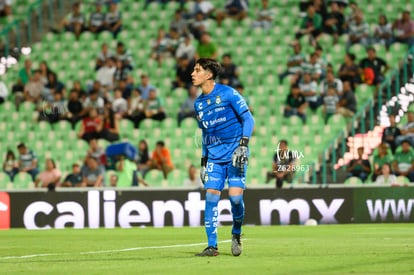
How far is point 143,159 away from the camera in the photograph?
24047 millimetres

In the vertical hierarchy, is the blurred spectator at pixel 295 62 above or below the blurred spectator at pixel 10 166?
above

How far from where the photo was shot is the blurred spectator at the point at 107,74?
27312mm

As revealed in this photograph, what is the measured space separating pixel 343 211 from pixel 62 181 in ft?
21.9

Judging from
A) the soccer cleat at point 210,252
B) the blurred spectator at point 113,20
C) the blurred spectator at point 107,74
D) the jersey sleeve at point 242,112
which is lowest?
the soccer cleat at point 210,252

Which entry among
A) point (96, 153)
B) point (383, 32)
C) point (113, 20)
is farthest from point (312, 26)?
point (96, 153)

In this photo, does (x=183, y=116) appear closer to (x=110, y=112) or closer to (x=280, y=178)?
(x=110, y=112)

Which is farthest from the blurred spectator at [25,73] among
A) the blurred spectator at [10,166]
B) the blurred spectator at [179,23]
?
the blurred spectator at [179,23]

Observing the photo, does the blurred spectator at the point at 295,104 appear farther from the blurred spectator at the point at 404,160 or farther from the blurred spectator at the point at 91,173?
the blurred spectator at the point at 91,173

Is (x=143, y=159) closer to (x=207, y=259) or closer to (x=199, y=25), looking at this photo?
(x=199, y=25)

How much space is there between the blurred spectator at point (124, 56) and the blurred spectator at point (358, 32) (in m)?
5.76

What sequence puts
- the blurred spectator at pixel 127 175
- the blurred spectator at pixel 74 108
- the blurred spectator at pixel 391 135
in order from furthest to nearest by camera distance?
1. the blurred spectator at pixel 74 108
2. the blurred spectator at pixel 127 175
3. the blurred spectator at pixel 391 135

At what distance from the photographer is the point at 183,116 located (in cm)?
2566

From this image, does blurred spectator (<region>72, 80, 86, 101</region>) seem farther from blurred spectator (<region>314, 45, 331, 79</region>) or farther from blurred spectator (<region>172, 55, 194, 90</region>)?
blurred spectator (<region>314, 45, 331, 79</region>)

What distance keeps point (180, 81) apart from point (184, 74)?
209 millimetres
